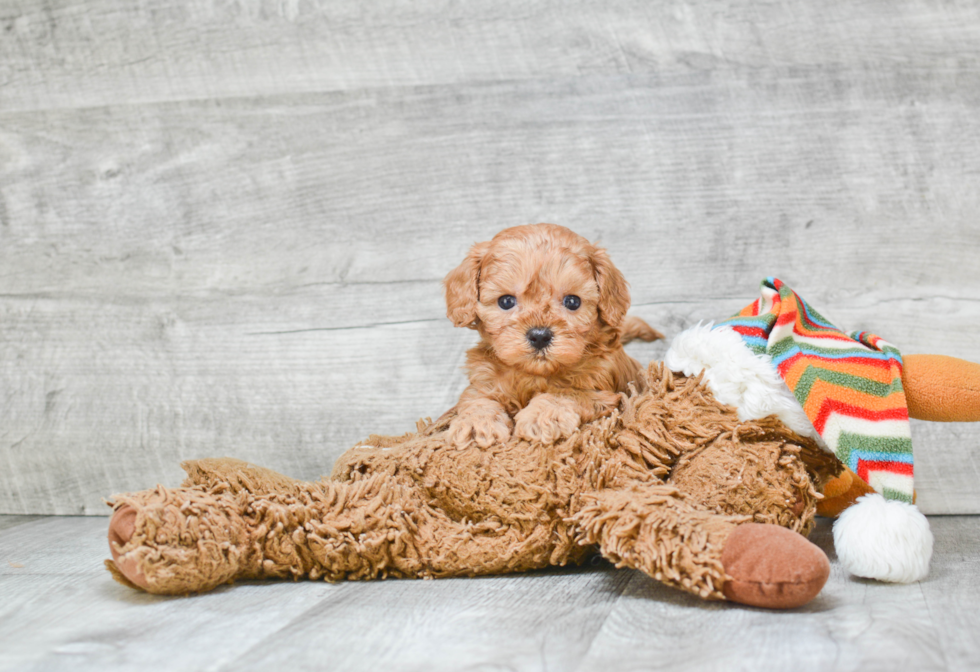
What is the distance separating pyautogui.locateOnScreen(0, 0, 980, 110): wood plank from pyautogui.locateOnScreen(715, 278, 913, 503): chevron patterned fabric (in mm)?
928

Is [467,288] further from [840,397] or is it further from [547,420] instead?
[840,397]

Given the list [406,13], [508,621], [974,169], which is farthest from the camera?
[406,13]

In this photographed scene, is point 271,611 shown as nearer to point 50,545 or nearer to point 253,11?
point 50,545

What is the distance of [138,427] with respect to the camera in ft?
7.67

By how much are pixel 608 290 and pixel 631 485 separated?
1.24 feet

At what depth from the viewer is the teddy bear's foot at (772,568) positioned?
3.97 feet

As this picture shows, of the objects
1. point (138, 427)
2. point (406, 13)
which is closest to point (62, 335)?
point (138, 427)

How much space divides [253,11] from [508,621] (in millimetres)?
1837

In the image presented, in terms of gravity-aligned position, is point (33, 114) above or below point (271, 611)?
above

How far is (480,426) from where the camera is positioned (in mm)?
1555

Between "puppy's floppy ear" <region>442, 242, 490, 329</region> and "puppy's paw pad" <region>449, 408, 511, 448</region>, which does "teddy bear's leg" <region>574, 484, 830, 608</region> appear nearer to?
"puppy's paw pad" <region>449, 408, 511, 448</region>

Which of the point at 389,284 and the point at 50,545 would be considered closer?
the point at 50,545

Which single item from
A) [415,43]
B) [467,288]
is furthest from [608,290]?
[415,43]

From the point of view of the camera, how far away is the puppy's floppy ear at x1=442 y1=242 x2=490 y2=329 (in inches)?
62.5
